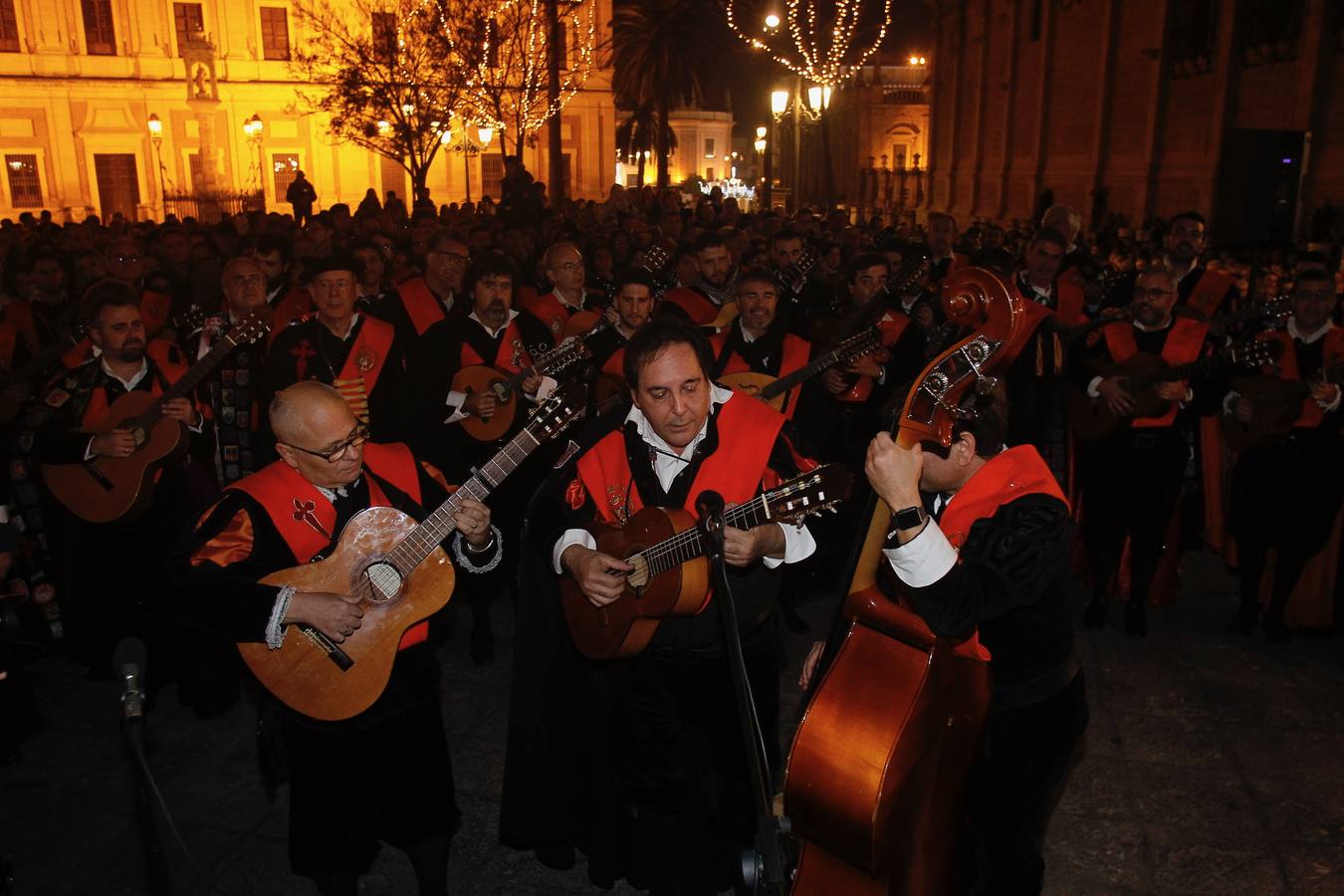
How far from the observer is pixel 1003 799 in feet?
11.3

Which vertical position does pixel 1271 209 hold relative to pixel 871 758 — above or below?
above

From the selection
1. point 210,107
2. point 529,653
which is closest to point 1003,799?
point 529,653

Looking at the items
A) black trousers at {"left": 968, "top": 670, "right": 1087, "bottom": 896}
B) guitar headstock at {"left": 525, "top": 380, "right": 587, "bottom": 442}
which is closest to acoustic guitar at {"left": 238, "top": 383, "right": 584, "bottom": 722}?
guitar headstock at {"left": 525, "top": 380, "right": 587, "bottom": 442}

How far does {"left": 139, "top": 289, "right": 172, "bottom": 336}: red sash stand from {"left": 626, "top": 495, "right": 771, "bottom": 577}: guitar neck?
7.90m

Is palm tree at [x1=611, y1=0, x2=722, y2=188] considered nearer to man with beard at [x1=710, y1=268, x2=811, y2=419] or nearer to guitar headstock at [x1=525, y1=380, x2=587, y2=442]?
man with beard at [x1=710, y1=268, x2=811, y2=419]

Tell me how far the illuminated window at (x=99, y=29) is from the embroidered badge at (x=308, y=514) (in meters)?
54.6

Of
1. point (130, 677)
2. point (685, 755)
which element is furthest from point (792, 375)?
point (130, 677)

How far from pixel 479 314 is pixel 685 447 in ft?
13.7

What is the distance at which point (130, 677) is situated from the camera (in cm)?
254

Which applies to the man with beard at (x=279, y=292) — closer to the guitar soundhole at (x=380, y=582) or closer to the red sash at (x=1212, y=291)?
the guitar soundhole at (x=380, y=582)

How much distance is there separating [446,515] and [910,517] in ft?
5.98

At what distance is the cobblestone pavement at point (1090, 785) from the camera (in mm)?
4656

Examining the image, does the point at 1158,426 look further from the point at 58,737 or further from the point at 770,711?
the point at 58,737

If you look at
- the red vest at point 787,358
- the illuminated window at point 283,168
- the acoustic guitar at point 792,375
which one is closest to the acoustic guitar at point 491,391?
the red vest at point 787,358
